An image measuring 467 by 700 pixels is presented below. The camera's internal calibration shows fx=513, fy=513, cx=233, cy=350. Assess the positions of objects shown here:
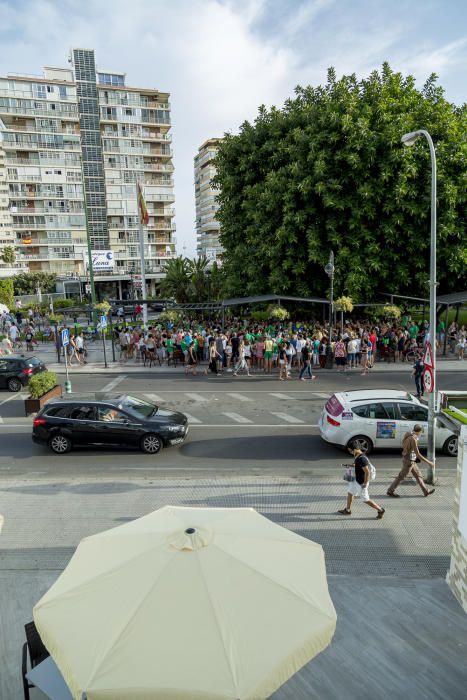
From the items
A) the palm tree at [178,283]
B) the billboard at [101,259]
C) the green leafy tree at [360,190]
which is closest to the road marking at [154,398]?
the green leafy tree at [360,190]

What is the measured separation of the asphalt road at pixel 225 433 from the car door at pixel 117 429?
398mm

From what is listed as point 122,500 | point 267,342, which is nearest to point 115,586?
point 122,500

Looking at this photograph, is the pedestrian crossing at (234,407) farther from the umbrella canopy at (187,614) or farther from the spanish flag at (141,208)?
the spanish flag at (141,208)

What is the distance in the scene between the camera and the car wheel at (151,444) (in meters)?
12.5

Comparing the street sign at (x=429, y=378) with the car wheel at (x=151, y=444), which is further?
the car wheel at (x=151, y=444)

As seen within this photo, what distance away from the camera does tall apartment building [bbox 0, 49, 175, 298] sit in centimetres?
6438

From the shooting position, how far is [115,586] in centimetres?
440

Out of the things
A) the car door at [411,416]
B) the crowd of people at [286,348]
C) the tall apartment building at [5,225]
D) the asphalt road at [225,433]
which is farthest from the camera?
the tall apartment building at [5,225]

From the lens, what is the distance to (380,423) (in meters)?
11.7

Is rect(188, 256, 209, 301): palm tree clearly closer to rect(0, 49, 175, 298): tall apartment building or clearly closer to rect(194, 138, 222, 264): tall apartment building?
rect(0, 49, 175, 298): tall apartment building

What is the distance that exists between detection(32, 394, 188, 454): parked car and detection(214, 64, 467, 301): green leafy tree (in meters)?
14.8

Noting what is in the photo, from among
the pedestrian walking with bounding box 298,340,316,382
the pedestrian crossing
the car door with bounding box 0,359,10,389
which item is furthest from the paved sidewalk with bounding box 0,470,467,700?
the pedestrian walking with bounding box 298,340,316,382

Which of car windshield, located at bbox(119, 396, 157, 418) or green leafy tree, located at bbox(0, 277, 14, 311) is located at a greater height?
green leafy tree, located at bbox(0, 277, 14, 311)

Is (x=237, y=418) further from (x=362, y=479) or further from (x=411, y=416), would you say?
(x=362, y=479)
